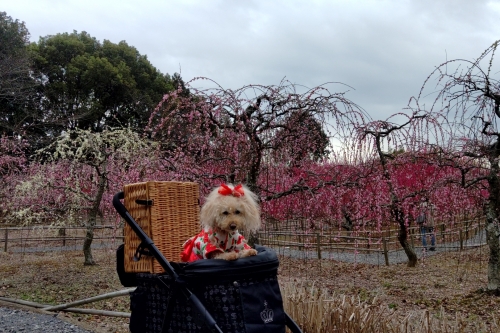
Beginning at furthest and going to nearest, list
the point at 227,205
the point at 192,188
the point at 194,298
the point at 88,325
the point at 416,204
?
1. the point at 416,204
2. the point at 88,325
3. the point at 192,188
4. the point at 227,205
5. the point at 194,298

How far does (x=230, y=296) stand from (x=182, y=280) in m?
0.26

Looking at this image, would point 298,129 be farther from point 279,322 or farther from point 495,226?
point 279,322

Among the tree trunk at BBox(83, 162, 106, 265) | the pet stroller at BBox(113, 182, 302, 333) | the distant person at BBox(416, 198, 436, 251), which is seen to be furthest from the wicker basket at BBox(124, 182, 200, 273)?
the tree trunk at BBox(83, 162, 106, 265)

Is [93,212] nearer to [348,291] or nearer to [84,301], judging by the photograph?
[84,301]

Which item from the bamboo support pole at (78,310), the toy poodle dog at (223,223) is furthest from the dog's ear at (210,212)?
the bamboo support pole at (78,310)

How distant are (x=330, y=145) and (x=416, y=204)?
10.1 ft

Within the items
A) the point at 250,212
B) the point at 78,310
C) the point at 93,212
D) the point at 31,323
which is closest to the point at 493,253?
the point at 250,212

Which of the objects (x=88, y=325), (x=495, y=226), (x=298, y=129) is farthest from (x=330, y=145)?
(x=88, y=325)

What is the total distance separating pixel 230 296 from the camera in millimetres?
2221

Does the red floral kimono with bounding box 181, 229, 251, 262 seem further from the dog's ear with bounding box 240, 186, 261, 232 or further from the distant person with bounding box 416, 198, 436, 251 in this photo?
the distant person with bounding box 416, 198, 436, 251

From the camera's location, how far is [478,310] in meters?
5.48

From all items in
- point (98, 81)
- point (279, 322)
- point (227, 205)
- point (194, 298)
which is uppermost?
point (98, 81)

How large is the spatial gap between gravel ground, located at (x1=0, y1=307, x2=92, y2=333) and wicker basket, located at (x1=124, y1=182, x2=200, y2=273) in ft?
9.19

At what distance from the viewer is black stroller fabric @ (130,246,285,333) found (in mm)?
2199
